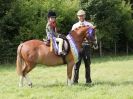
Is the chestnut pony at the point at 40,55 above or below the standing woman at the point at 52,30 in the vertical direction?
below

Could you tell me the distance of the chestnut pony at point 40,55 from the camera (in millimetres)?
11156

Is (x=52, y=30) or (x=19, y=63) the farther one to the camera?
(x=19, y=63)

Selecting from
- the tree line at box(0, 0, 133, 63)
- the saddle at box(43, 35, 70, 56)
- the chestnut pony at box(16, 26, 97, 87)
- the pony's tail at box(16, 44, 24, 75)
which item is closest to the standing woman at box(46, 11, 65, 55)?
the saddle at box(43, 35, 70, 56)

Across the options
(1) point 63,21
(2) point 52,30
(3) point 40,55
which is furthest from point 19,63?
(1) point 63,21

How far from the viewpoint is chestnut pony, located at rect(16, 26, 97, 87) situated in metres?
11.2

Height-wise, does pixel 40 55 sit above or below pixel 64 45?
below

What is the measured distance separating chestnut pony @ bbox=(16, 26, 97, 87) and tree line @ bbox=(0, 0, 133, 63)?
38.0 feet

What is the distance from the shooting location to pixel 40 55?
11.2 metres

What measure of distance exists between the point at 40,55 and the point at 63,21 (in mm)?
16676

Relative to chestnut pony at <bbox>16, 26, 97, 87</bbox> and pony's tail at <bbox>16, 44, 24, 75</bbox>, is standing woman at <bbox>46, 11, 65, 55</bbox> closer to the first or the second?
chestnut pony at <bbox>16, 26, 97, 87</bbox>

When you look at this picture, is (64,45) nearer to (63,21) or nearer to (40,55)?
(40,55)

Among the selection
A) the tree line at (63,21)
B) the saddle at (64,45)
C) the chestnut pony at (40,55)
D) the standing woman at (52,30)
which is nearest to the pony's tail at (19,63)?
the chestnut pony at (40,55)

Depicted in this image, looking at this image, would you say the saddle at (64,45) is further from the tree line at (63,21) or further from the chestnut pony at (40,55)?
the tree line at (63,21)

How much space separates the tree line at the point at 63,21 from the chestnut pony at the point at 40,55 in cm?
1158
